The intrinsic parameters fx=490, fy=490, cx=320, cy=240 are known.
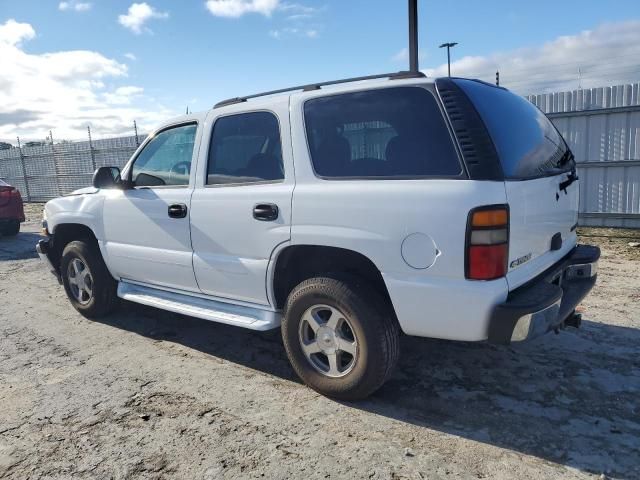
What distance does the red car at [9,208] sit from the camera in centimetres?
1032

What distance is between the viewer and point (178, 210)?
146 inches

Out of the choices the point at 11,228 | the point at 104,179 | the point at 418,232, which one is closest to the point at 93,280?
the point at 104,179

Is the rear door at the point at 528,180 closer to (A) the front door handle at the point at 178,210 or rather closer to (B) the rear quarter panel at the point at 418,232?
(B) the rear quarter panel at the point at 418,232

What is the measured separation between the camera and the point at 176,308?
153 inches

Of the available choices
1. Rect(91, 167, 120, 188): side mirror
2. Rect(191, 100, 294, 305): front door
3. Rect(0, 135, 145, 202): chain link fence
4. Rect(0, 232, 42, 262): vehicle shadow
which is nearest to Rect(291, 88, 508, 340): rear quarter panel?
Rect(191, 100, 294, 305): front door

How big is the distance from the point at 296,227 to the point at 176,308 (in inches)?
56.3

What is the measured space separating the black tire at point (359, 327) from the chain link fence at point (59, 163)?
13.7 metres

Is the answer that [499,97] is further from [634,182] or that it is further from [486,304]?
[634,182]

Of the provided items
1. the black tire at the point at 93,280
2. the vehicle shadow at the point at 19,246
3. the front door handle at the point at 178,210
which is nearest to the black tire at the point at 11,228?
the vehicle shadow at the point at 19,246

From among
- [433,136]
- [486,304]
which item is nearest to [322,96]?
[433,136]

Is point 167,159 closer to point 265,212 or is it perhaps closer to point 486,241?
point 265,212

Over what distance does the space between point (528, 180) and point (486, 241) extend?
54cm

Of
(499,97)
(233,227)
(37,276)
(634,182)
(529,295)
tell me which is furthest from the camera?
(634,182)

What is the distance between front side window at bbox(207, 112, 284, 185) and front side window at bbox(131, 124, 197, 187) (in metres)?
0.28
